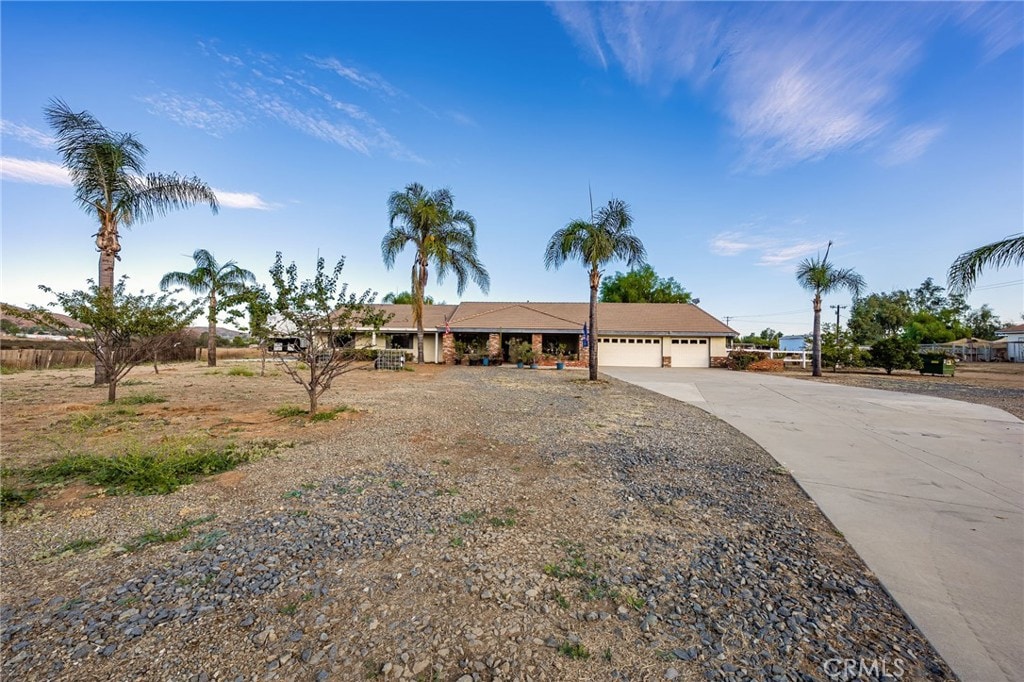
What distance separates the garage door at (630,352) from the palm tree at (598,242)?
1049 cm

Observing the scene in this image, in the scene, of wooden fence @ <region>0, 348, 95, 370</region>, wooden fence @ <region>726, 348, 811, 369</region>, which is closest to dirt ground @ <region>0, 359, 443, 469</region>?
wooden fence @ <region>0, 348, 95, 370</region>

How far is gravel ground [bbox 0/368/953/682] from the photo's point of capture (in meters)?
2.21

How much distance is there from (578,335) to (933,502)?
22.7 meters

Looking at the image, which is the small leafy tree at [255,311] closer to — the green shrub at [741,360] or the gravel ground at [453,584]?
the gravel ground at [453,584]

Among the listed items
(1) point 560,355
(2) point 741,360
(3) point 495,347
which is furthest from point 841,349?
(3) point 495,347

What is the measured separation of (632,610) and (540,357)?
72.2 ft

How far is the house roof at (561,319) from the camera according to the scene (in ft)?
84.0

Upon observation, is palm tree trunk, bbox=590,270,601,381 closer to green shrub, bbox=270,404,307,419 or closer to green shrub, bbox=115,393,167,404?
green shrub, bbox=270,404,307,419

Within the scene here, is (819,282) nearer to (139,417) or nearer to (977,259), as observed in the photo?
(977,259)

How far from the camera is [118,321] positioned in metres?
9.71

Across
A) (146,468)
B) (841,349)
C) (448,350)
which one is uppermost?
(841,349)

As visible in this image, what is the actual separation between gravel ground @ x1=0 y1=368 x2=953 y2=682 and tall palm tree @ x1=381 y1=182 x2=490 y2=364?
1784cm

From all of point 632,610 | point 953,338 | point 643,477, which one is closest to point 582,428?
point 643,477

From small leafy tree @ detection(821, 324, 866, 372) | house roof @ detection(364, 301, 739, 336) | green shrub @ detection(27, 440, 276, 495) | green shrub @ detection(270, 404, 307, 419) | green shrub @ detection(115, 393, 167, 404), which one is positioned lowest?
green shrub @ detection(27, 440, 276, 495)
